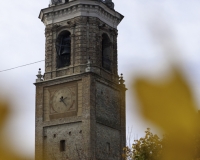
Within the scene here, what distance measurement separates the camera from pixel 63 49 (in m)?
57.5

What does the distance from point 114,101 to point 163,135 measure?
73.2 ft

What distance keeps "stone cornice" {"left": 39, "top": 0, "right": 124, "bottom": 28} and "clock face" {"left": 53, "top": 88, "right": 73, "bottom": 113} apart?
5914mm

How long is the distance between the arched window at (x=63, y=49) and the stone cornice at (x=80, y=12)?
1.29m

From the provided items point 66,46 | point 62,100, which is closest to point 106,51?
point 66,46

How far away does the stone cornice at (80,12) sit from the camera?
5662 centimetres

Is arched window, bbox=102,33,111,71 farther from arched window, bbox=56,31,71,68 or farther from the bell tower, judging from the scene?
arched window, bbox=56,31,71,68

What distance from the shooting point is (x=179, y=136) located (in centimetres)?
3428

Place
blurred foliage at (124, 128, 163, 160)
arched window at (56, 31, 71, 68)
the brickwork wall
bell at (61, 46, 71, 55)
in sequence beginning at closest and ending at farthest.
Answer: blurred foliage at (124, 128, 163, 160) < the brickwork wall < arched window at (56, 31, 71, 68) < bell at (61, 46, 71, 55)

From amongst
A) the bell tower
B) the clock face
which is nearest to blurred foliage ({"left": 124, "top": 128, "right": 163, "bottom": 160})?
the bell tower

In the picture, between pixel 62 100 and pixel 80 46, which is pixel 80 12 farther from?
pixel 62 100

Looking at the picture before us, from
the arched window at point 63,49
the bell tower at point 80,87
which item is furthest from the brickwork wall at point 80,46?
the arched window at point 63,49

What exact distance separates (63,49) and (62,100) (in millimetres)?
4361

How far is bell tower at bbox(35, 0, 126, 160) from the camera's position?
178 ft

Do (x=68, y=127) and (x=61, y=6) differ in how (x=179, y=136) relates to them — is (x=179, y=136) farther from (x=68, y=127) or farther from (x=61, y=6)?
(x=61, y=6)
